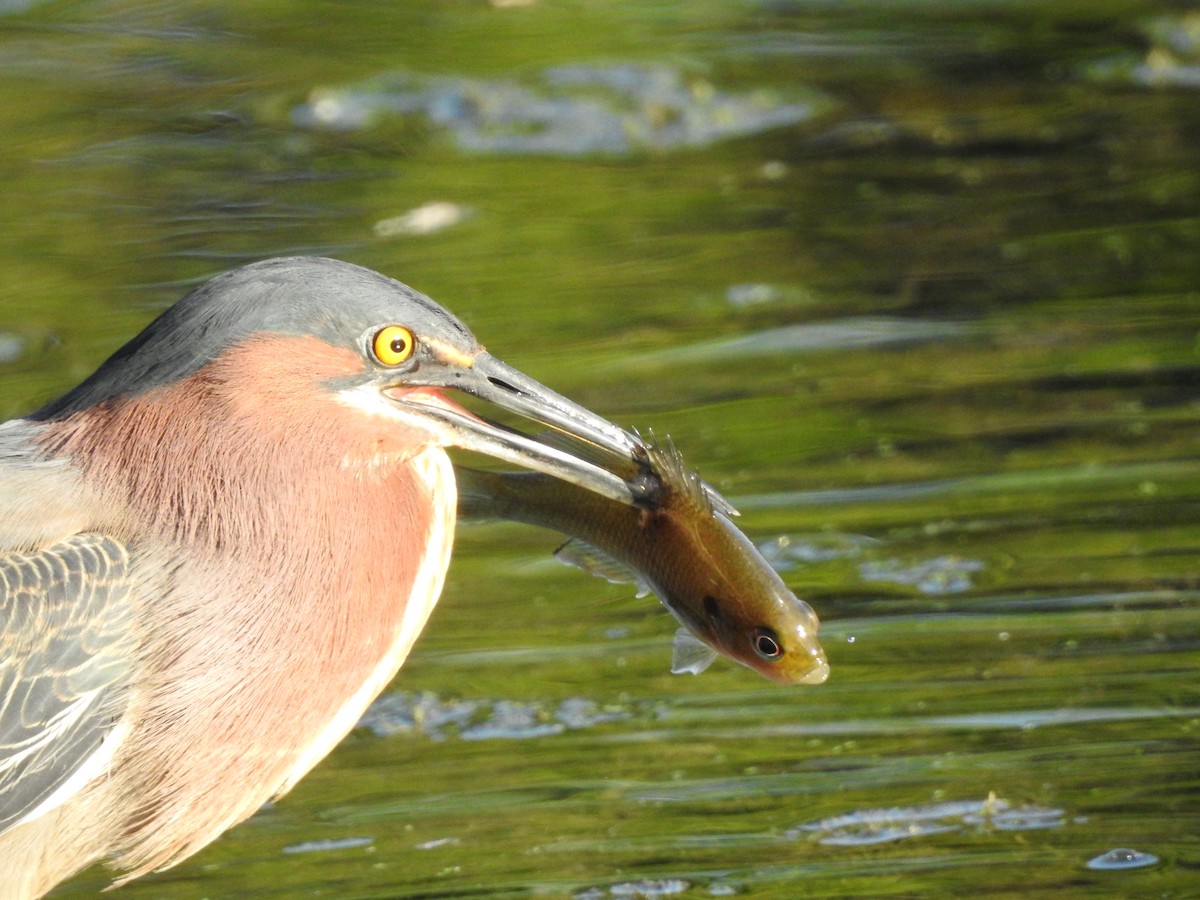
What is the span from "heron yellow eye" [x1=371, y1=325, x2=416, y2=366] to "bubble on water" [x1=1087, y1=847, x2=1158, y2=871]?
1872mm

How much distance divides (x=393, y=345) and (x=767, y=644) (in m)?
0.91

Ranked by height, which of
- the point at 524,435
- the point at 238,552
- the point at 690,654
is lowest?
the point at 690,654

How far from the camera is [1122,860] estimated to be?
452cm

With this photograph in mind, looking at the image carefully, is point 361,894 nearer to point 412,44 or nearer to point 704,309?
point 704,309

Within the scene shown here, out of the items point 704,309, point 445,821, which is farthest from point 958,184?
point 445,821

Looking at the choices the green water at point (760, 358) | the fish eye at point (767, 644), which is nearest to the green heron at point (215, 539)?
the fish eye at point (767, 644)

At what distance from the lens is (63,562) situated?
387cm

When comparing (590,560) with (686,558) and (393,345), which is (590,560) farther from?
(393,345)

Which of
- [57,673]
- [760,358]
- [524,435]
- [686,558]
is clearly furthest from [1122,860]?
[760,358]

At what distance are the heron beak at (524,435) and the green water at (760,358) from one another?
1046mm

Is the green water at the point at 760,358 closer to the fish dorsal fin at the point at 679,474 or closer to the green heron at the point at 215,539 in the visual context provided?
the green heron at the point at 215,539

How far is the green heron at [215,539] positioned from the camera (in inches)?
153

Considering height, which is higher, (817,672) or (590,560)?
(590,560)

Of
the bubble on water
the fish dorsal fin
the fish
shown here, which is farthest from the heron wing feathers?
the bubble on water
